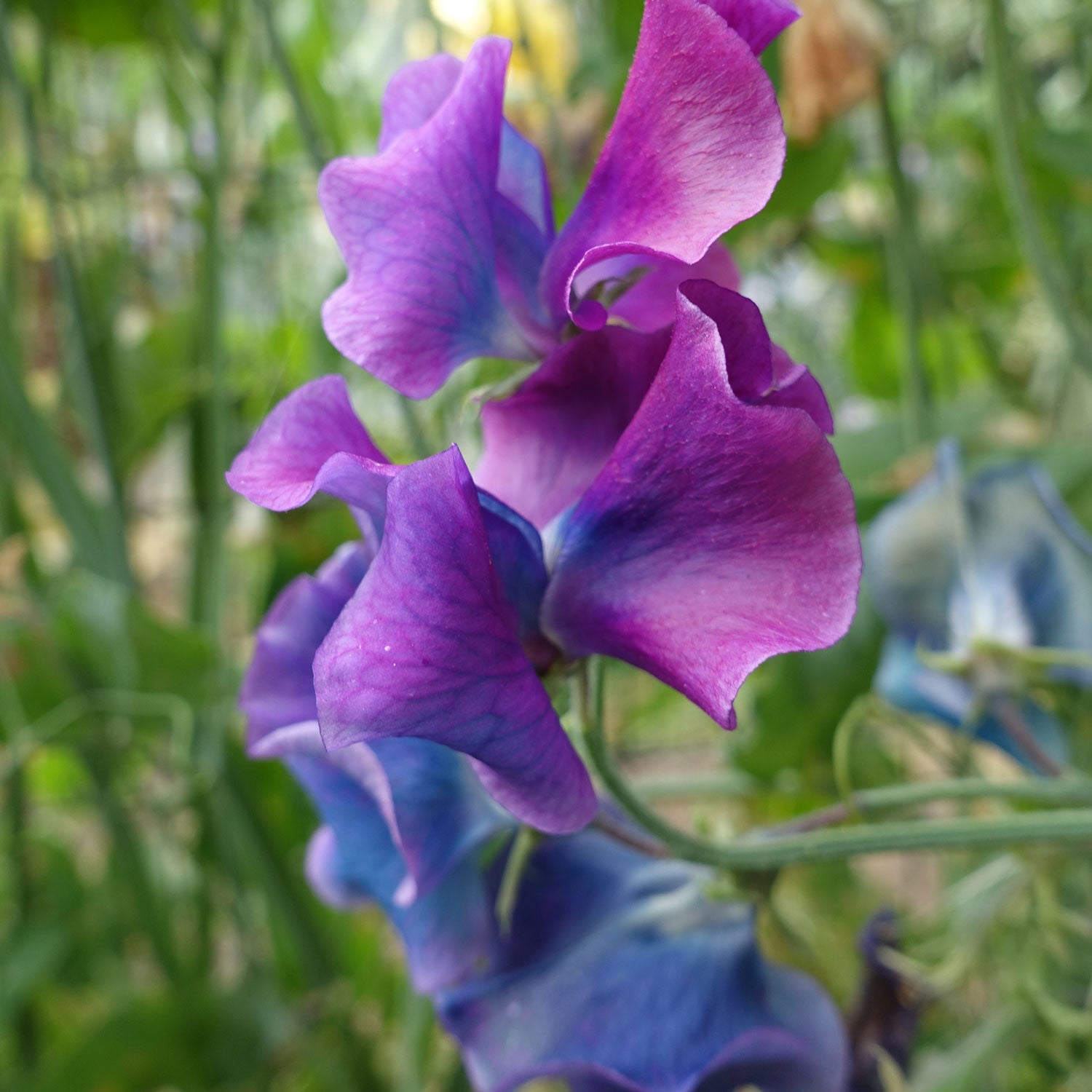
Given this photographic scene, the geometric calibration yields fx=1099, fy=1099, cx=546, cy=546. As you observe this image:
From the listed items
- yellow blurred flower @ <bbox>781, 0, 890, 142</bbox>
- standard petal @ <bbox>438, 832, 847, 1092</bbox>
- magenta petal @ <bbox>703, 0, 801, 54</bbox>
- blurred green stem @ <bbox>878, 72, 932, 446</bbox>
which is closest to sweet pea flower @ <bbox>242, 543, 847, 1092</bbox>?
standard petal @ <bbox>438, 832, 847, 1092</bbox>

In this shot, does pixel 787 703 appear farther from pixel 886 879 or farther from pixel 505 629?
pixel 886 879

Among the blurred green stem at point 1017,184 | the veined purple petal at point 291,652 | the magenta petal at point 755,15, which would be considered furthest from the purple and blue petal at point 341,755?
the blurred green stem at point 1017,184

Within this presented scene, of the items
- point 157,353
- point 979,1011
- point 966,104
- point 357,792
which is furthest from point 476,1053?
point 966,104

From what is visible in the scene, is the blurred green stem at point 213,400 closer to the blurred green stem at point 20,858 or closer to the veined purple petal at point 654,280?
the blurred green stem at point 20,858

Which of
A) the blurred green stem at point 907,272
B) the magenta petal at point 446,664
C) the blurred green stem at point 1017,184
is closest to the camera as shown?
the magenta petal at point 446,664

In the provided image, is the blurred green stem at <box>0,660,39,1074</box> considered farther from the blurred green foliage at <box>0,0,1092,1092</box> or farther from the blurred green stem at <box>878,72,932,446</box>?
the blurred green stem at <box>878,72,932,446</box>

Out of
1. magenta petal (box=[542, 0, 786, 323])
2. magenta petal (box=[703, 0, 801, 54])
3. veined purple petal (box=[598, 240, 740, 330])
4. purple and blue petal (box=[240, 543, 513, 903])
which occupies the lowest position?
purple and blue petal (box=[240, 543, 513, 903])

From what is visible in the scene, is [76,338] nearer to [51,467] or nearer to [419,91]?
[51,467]
